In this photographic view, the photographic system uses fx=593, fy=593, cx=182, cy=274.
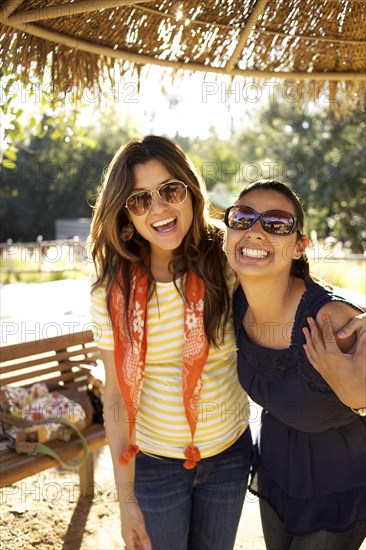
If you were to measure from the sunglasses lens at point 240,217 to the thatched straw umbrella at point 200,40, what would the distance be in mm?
1176

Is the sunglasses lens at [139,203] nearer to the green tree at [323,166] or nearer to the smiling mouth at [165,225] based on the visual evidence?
the smiling mouth at [165,225]

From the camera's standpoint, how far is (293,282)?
2.40 m

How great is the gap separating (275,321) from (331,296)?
24cm

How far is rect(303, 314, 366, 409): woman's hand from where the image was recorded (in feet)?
6.39

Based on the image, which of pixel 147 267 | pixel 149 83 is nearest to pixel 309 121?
pixel 149 83

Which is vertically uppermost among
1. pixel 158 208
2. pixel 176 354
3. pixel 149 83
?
pixel 149 83

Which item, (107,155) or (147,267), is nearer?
(147,267)

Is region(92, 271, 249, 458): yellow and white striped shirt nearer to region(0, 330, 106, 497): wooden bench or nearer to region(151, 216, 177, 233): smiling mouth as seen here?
region(151, 216, 177, 233): smiling mouth

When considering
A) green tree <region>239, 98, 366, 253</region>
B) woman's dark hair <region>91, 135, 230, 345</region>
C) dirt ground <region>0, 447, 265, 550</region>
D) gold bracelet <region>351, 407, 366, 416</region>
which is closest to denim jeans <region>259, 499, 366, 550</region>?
gold bracelet <region>351, 407, 366, 416</region>

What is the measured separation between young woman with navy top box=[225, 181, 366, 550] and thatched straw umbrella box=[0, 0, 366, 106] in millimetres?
1266

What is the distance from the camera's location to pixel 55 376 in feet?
13.7

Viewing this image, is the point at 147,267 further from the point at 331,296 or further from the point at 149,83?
the point at 149,83

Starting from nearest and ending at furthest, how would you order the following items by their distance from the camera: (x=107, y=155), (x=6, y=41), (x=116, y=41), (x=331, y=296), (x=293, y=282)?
(x=331, y=296), (x=293, y=282), (x=6, y=41), (x=116, y=41), (x=107, y=155)

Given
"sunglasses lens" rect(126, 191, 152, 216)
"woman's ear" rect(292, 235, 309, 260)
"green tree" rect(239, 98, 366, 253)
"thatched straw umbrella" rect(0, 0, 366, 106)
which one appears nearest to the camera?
"woman's ear" rect(292, 235, 309, 260)
